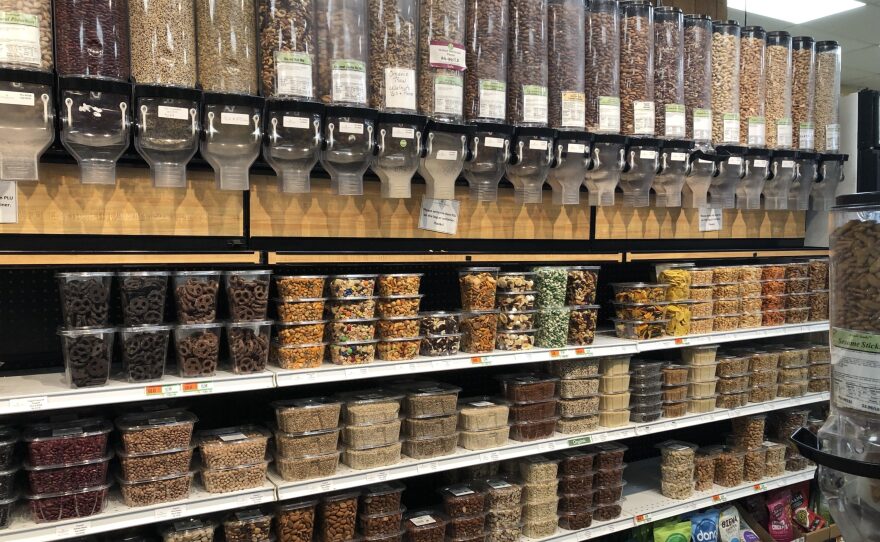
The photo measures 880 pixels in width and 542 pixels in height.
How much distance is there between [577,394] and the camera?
2770 millimetres

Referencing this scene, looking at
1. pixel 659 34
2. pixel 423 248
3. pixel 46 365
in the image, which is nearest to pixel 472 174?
pixel 423 248

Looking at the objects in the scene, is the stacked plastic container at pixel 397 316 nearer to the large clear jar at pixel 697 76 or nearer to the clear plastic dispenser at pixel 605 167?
the clear plastic dispenser at pixel 605 167

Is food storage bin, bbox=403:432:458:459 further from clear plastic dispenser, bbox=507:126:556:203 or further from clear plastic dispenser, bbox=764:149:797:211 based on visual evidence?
clear plastic dispenser, bbox=764:149:797:211

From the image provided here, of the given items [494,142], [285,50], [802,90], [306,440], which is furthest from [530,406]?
[802,90]

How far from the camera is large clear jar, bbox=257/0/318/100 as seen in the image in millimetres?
1959

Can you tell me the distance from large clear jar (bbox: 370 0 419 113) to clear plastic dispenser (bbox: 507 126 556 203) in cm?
48

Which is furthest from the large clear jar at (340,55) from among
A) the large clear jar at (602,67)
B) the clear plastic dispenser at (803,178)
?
the clear plastic dispenser at (803,178)

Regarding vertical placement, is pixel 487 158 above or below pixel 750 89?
below

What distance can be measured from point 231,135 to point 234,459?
1.06m

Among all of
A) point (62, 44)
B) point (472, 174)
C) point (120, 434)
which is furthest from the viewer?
point (472, 174)

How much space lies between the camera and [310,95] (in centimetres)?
200

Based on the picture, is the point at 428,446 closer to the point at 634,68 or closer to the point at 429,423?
the point at 429,423

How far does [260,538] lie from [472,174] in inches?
59.8

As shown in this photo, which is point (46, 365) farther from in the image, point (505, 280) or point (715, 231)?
point (715, 231)
